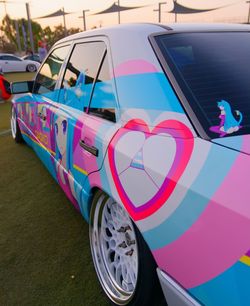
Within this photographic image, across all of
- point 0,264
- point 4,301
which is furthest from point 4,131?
point 4,301

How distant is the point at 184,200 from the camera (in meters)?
1.20

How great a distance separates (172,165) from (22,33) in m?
67.4

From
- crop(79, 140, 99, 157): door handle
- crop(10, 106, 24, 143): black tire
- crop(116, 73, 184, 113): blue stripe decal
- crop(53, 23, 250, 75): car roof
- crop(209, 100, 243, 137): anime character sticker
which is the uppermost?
crop(53, 23, 250, 75): car roof

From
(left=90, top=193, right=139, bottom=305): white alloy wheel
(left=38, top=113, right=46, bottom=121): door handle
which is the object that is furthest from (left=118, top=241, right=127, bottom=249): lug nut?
(left=38, top=113, right=46, bottom=121): door handle

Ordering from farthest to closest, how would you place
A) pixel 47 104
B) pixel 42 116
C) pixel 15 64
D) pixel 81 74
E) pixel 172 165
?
pixel 15 64 → pixel 42 116 → pixel 47 104 → pixel 81 74 → pixel 172 165

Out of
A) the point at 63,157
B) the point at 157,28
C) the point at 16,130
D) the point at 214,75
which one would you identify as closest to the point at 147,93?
the point at 214,75

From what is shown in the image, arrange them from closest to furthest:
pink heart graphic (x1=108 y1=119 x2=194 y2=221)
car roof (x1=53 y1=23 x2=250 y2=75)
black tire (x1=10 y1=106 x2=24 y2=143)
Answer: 1. pink heart graphic (x1=108 y1=119 x2=194 y2=221)
2. car roof (x1=53 y1=23 x2=250 y2=75)
3. black tire (x1=10 y1=106 x2=24 y2=143)

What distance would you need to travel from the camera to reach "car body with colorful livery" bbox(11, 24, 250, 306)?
1.10 m

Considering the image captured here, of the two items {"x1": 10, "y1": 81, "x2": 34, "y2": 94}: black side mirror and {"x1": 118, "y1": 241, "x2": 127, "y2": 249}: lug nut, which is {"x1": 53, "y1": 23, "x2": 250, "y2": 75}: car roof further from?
{"x1": 10, "y1": 81, "x2": 34, "y2": 94}: black side mirror

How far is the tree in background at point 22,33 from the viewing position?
52.3 meters

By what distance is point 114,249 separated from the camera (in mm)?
2006

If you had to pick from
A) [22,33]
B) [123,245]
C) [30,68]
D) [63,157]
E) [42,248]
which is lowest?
[30,68]

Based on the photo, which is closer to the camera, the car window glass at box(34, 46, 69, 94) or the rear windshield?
the rear windshield

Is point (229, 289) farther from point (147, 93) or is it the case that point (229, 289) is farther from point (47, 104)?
point (47, 104)
